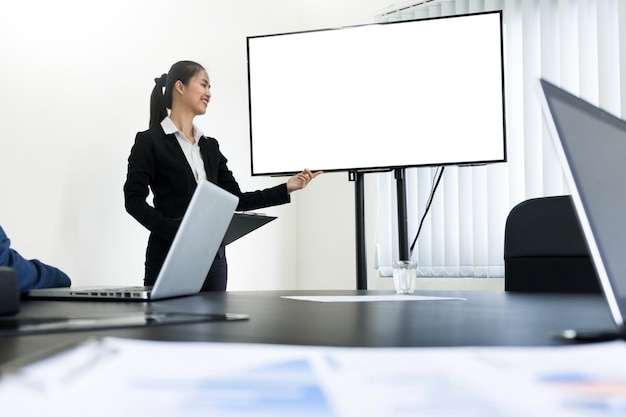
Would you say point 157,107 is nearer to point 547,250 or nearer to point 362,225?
point 362,225

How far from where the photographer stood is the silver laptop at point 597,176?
591mm

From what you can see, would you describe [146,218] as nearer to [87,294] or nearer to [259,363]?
[87,294]

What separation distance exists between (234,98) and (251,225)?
6.16 feet

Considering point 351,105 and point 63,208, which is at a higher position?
point 351,105

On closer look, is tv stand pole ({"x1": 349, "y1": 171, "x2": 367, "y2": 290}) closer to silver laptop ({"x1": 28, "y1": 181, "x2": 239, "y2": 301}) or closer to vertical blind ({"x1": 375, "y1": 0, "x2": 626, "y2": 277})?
vertical blind ({"x1": 375, "y1": 0, "x2": 626, "y2": 277})

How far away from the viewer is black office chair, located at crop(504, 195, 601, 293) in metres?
1.86

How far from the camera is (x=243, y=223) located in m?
1.93

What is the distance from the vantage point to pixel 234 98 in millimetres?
3773

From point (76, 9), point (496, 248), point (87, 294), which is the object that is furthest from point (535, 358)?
point (496, 248)

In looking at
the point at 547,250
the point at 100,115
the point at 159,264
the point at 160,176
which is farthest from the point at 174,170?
the point at 547,250

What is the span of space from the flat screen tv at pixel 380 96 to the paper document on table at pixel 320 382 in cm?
239

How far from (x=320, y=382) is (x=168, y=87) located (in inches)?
100

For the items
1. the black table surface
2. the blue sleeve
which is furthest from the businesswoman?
the black table surface

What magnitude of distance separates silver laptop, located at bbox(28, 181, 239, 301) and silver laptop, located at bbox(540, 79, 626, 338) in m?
0.61
